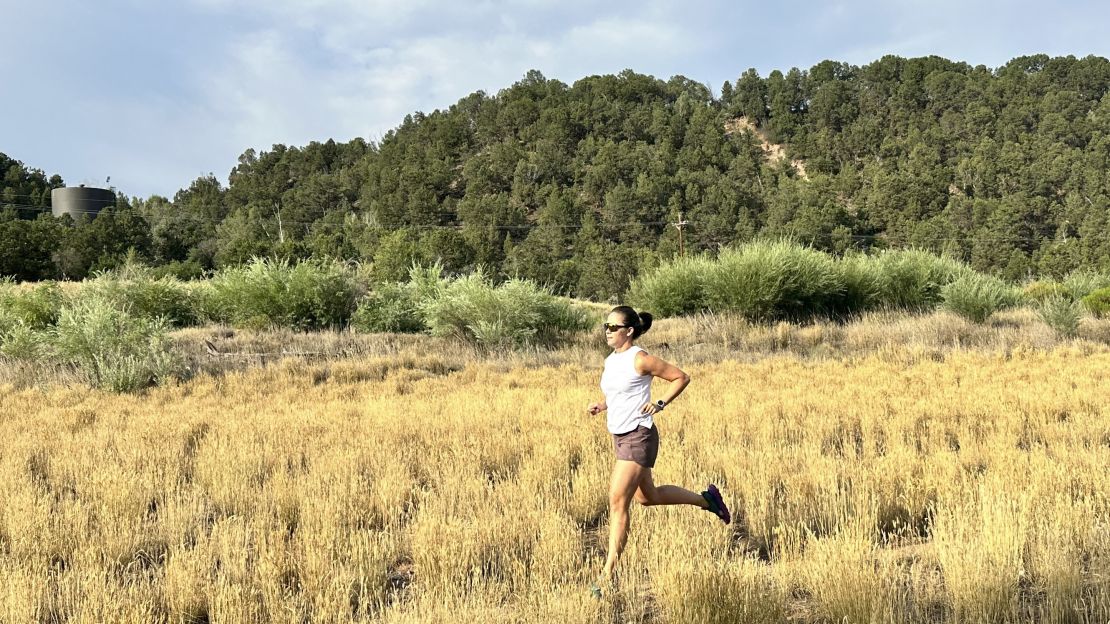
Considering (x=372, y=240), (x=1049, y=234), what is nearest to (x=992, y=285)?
(x=1049, y=234)

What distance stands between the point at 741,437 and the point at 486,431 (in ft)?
9.13

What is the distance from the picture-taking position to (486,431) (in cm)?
759

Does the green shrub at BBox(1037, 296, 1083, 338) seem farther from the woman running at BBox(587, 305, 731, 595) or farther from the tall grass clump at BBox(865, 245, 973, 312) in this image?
the woman running at BBox(587, 305, 731, 595)

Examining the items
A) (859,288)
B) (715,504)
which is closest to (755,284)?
(859,288)

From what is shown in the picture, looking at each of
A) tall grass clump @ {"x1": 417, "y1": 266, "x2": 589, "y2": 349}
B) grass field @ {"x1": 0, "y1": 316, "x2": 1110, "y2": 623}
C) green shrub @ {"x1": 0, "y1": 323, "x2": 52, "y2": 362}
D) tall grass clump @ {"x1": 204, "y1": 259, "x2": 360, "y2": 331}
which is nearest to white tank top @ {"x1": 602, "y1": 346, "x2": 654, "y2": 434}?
grass field @ {"x1": 0, "y1": 316, "x2": 1110, "y2": 623}

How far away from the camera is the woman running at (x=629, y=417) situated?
3.79m

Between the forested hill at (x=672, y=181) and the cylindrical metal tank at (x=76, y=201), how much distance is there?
5488 millimetres

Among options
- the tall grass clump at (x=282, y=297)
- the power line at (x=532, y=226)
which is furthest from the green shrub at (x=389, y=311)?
the power line at (x=532, y=226)

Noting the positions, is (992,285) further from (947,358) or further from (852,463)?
(852,463)

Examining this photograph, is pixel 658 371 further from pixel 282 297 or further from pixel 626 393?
pixel 282 297

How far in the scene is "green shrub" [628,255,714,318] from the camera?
2153 centimetres

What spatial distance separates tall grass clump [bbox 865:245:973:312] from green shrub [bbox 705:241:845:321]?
8.20 ft

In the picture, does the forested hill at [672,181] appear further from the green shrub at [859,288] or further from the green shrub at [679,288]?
the green shrub at [679,288]

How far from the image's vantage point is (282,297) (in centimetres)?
1880
